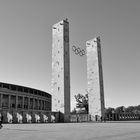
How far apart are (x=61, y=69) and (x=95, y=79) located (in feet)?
46.9

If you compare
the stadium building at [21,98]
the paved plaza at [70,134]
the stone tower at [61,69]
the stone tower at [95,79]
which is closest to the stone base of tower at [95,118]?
the stone tower at [95,79]

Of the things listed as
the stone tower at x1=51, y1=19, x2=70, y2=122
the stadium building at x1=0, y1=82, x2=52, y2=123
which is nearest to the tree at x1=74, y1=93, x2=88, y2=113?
the stadium building at x1=0, y1=82, x2=52, y2=123

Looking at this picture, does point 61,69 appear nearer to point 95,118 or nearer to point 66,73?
point 66,73

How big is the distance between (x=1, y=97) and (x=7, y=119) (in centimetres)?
4041

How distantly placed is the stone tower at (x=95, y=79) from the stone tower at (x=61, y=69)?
40.5 ft

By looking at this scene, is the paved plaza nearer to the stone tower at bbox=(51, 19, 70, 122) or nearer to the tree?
the stone tower at bbox=(51, 19, 70, 122)

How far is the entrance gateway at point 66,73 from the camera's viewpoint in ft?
169

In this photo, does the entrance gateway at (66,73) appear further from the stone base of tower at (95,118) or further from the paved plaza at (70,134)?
the paved plaza at (70,134)

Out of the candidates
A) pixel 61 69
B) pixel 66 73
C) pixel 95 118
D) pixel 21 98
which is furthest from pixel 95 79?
pixel 21 98

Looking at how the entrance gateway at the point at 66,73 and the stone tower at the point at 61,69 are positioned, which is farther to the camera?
the entrance gateway at the point at 66,73

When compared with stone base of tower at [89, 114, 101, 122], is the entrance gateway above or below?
above

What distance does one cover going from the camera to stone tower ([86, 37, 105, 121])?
60312 mm

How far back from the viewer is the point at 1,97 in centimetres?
8069

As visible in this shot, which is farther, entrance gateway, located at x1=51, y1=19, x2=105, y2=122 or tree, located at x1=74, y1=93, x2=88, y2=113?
tree, located at x1=74, y1=93, x2=88, y2=113
